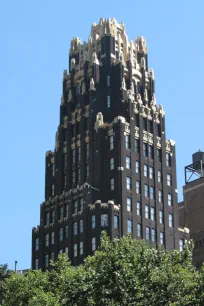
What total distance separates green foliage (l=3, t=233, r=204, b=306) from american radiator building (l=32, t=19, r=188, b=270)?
4589 centimetres

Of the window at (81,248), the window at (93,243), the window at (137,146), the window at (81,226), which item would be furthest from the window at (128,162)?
the window at (81,248)

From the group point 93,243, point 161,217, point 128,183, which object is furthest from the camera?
point 161,217

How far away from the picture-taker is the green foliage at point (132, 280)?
206ft

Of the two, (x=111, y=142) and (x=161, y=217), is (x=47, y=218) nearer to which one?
(x=111, y=142)

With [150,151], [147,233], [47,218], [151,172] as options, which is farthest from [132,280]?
[47,218]

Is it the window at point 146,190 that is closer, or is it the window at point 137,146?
the window at point 146,190

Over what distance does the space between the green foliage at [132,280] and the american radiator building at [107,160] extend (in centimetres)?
4589

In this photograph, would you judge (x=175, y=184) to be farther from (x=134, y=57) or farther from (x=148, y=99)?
(x=134, y=57)

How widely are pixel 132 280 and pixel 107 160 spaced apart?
6115 cm

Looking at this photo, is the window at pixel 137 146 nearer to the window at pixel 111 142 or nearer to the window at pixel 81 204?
the window at pixel 111 142

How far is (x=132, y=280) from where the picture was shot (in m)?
63.2

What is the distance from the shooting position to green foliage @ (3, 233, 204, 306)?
6284cm

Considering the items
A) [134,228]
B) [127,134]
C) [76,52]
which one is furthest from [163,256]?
[76,52]

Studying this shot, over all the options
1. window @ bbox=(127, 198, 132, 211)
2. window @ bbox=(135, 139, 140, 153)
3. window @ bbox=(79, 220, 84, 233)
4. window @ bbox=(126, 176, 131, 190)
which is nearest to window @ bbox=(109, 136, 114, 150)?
window @ bbox=(135, 139, 140, 153)
